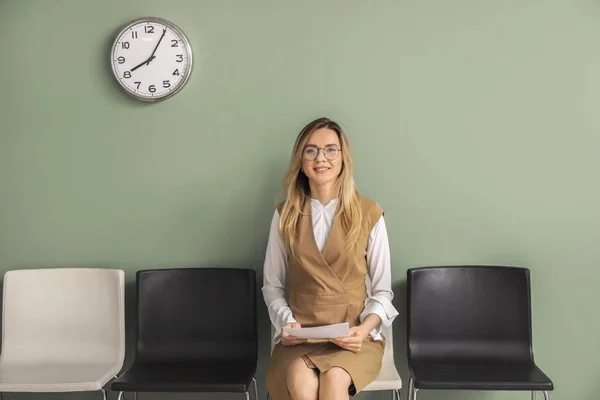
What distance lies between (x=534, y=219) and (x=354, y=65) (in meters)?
1.17

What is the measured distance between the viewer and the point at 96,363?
303 cm

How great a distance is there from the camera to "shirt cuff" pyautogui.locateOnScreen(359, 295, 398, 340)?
8.73 feet

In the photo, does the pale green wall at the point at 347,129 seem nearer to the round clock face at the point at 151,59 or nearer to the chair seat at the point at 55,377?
the round clock face at the point at 151,59

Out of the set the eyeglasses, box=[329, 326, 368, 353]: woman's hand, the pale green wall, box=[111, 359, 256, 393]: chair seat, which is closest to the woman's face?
the eyeglasses

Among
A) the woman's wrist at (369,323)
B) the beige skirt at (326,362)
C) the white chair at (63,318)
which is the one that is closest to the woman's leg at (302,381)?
the beige skirt at (326,362)

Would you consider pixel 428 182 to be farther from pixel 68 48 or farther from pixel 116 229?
pixel 68 48

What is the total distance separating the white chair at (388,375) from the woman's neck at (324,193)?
69cm

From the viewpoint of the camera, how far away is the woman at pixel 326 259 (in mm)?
2604

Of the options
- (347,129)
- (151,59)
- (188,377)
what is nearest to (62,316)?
(188,377)

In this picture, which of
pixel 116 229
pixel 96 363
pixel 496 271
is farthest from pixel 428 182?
pixel 96 363

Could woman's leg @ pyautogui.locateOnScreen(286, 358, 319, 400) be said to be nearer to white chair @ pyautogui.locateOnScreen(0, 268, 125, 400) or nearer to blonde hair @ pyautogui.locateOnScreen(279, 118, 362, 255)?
blonde hair @ pyautogui.locateOnScreen(279, 118, 362, 255)

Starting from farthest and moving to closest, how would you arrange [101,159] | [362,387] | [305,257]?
[101,159], [305,257], [362,387]

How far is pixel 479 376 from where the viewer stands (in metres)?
2.62

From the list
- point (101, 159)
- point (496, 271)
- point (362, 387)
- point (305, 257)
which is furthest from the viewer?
point (101, 159)
